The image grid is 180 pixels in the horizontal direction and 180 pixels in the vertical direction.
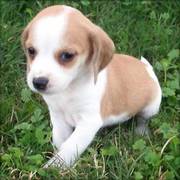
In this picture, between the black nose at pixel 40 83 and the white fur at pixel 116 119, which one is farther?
the white fur at pixel 116 119

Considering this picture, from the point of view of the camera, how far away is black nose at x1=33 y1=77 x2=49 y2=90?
13.7 ft

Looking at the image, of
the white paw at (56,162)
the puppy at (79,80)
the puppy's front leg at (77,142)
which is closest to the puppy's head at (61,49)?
the puppy at (79,80)

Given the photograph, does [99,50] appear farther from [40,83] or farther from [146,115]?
[146,115]

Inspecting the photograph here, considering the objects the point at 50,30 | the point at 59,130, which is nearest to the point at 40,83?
the point at 50,30

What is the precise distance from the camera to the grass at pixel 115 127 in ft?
15.1

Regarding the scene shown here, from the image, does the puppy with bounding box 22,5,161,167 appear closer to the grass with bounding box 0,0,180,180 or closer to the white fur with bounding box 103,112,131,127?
the white fur with bounding box 103,112,131,127

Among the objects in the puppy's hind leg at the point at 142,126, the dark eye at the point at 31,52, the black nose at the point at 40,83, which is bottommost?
the puppy's hind leg at the point at 142,126

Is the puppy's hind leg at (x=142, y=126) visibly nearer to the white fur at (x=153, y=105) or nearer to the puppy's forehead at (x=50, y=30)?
the white fur at (x=153, y=105)

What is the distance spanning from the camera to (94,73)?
4.45 metres

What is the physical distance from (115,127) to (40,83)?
1138mm

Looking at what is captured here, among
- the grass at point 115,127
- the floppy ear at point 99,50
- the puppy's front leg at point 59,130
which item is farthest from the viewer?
the puppy's front leg at point 59,130

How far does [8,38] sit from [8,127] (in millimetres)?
1087

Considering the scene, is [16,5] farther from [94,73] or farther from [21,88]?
[94,73]

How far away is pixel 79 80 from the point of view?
453 cm
